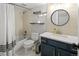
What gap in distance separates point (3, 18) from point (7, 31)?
18 cm

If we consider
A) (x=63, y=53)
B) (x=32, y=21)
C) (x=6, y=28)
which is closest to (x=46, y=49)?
(x=63, y=53)

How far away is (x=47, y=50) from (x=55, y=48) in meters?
0.11

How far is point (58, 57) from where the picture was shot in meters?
1.25

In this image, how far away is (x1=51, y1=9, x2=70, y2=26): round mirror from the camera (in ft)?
4.12

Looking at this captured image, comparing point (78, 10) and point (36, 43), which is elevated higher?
point (78, 10)

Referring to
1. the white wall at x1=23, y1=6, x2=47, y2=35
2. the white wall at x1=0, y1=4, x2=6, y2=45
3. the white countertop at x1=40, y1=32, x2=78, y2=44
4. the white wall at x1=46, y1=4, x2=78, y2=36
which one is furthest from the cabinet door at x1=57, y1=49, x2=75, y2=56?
the white wall at x1=0, y1=4, x2=6, y2=45

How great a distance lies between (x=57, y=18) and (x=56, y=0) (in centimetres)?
23

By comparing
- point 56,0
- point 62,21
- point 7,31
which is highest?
point 56,0

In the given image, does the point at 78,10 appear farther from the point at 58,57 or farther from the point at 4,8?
the point at 4,8

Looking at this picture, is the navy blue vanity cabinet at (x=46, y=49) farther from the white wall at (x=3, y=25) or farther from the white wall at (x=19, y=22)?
the white wall at (x=3, y=25)

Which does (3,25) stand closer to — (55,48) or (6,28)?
(6,28)

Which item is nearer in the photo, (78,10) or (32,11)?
(78,10)

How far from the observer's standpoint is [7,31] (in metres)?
1.32

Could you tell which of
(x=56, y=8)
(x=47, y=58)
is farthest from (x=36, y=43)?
(x=56, y=8)
